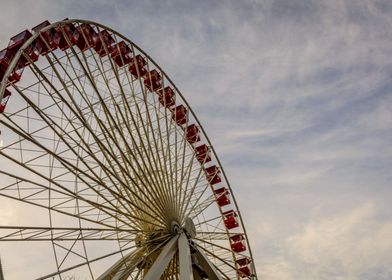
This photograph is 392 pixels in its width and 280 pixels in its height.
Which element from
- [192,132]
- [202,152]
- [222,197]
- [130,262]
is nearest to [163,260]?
[130,262]

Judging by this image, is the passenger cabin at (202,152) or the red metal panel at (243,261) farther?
the passenger cabin at (202,152)

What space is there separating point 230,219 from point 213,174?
2.50 meters

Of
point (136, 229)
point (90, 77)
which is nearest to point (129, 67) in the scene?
point (90, 77)

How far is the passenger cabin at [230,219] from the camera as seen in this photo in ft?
69.8

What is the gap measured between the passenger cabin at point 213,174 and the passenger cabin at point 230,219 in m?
1.74

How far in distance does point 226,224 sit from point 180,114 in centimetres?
614

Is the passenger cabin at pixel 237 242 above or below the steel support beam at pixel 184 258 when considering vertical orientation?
above

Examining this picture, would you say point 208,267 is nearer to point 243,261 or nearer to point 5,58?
point 243,261

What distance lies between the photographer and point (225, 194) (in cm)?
2175

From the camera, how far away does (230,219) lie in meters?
21.4

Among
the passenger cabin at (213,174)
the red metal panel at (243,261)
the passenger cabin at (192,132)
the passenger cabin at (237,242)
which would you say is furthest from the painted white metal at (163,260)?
the passenger cabin at (192,132)

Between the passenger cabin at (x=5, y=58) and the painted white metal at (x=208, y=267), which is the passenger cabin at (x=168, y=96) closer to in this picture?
the passenger cabin at (x=5, y=58)

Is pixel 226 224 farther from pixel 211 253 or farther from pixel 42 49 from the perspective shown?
pixel 42 49

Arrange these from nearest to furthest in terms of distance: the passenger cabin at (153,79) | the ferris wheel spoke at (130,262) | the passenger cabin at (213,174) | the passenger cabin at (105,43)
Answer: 1. the ferris wheel spoke at (130,262)
2. the passenger cabin at (105,43)
3. the passenger cabin at (153,79)
4. the passenger cabin at (213,174)
